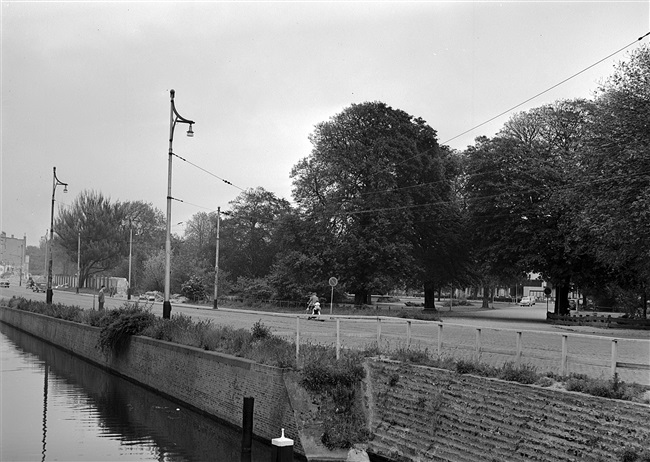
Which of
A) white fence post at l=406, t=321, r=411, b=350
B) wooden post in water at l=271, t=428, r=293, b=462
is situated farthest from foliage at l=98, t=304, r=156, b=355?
wooden post in water at l=271, t=428, r=293, b=462

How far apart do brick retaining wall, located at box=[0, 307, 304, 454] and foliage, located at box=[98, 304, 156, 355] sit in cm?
46

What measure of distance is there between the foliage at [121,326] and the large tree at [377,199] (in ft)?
76.3

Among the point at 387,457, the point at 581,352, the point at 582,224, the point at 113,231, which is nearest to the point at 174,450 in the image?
the point at 387,457

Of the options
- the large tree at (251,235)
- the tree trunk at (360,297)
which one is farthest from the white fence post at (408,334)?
the large tree at (251,235)

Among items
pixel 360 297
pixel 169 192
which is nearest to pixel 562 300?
pixel 360 297

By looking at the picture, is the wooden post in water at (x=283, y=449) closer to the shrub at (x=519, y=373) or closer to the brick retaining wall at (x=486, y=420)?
the brick retaining wall at (x=486, y=420)

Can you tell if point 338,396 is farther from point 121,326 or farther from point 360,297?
point 360,297

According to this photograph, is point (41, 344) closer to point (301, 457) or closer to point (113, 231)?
point (301, 457)

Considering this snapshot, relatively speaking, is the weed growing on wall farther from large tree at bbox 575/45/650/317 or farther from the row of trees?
large tree at bbox 575/45/650/317

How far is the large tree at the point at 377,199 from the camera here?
47.1 meters

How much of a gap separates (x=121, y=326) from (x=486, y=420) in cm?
1711

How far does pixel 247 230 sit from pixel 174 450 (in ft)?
236

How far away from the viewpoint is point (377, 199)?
47.4 metres

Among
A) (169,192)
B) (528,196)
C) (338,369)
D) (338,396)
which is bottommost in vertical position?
(338,396)
